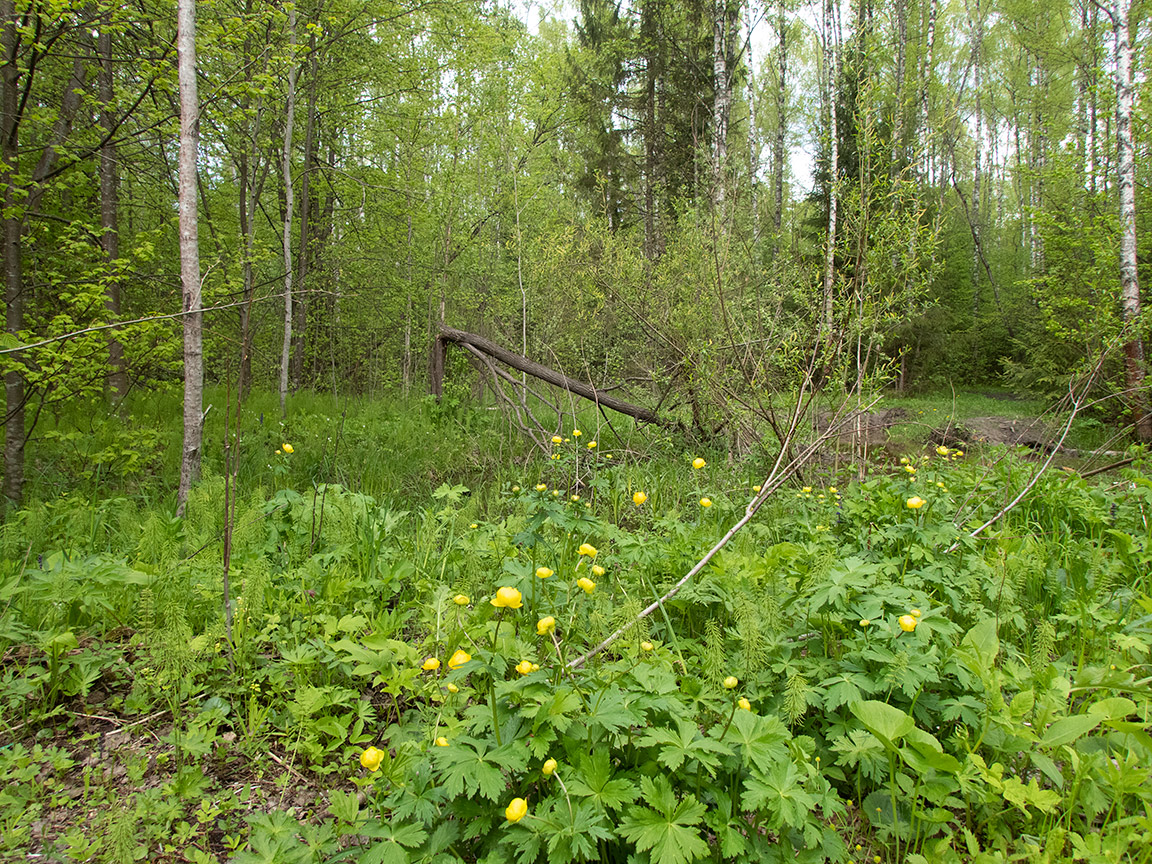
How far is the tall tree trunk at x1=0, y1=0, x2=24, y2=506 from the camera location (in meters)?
3.64

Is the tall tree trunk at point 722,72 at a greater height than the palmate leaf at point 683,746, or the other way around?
the tall tree trunk at point 722,72

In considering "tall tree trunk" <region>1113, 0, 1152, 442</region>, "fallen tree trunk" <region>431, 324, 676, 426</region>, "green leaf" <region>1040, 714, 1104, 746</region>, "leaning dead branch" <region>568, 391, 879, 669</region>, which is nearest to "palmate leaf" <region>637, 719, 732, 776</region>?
"leaning dead branch" <region>568, 391, 879, 669</region>

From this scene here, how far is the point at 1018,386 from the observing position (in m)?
13.8

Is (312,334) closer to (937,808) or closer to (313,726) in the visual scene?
(313,726)

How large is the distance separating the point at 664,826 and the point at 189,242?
4168 millimetres

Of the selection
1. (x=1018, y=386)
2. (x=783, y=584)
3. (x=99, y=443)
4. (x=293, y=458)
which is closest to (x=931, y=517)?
(x=783, y=584)

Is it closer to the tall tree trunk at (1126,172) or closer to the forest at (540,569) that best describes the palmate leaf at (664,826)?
the forest at (540,569)

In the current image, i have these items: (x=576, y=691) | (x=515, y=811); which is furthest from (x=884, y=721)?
(x=515, y=811)

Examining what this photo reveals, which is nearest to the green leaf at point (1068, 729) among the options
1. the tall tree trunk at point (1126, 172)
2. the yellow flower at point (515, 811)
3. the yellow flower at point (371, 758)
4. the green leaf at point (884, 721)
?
the green leaf at point (884, 721)

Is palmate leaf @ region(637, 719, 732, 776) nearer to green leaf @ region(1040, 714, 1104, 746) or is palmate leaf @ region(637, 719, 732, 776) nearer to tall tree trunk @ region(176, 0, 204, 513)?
green leaf @ region(1040, 714, 1104, 746)

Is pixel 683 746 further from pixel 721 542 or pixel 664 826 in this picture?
pixel 721 542

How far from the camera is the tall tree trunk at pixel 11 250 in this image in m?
3.64

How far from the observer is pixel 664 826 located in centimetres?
116

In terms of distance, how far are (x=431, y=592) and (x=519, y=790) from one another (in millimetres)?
1287
